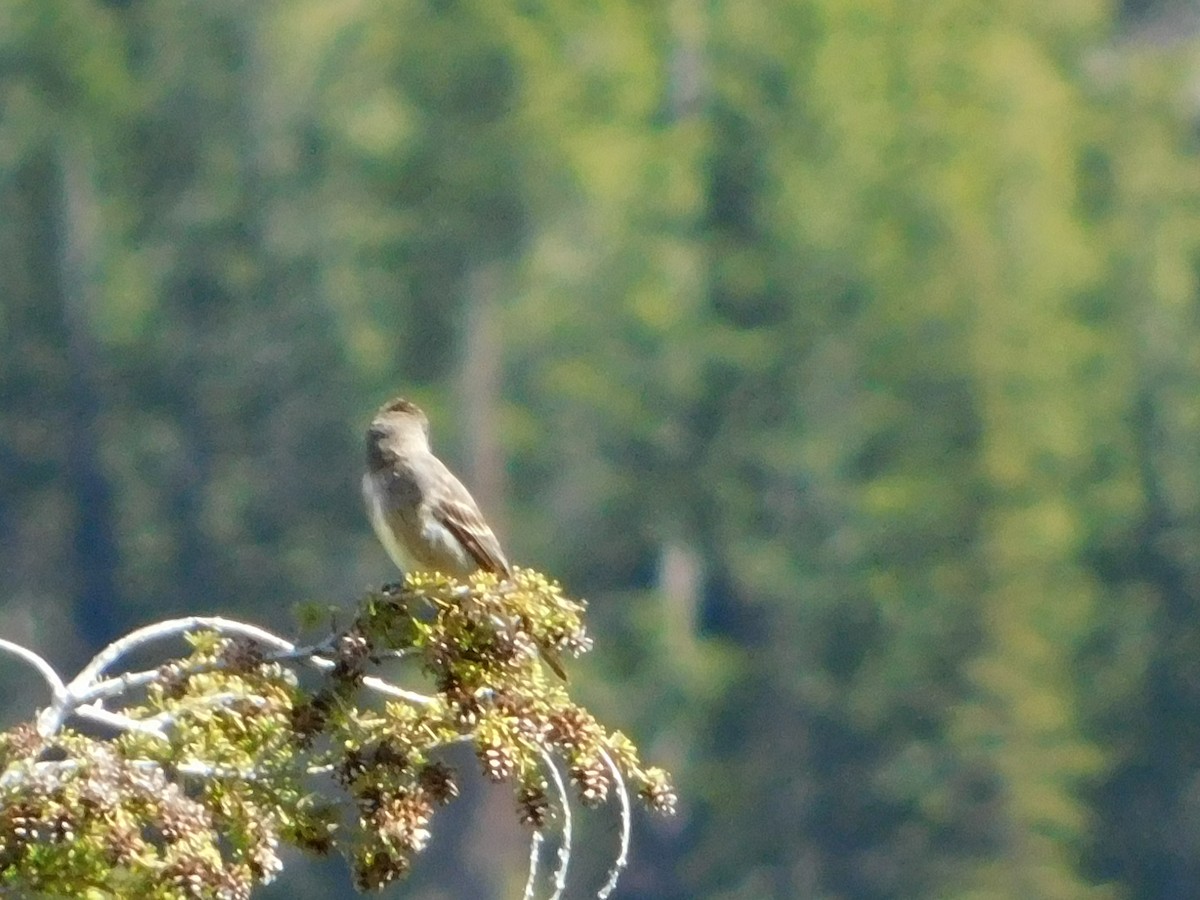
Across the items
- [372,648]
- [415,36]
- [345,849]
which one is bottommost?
[345,849]

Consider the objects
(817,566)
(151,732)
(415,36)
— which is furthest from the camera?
(415,36)

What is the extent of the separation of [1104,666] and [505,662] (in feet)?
110

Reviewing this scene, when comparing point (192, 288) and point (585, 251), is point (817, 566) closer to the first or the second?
point (585, 251)

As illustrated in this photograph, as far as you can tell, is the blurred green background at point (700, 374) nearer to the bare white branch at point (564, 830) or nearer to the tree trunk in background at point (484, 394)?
the tree trunk in background at point (484, 394)

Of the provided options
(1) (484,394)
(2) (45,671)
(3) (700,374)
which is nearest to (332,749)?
(2) (45,671)

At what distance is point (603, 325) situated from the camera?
38.8 meters

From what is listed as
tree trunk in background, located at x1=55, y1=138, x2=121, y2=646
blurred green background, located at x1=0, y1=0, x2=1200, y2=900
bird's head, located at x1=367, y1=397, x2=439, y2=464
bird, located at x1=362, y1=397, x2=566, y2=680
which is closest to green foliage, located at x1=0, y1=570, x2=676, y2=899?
bird, located at x1=362, y1=397, x2=566, y2=680

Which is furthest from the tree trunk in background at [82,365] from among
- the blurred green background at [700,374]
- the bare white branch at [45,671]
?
the bare white branch at [45,671]

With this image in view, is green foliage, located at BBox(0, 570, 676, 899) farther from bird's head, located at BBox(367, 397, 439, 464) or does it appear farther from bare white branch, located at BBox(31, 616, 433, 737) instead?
bird's head, located at BBox(367, 397, 439, 464)

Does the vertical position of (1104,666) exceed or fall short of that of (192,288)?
it falls short

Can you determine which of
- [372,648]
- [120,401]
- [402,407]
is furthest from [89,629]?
[372,648]

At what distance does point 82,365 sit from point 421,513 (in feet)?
109

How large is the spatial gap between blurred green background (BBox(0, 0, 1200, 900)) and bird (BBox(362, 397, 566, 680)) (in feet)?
85.7

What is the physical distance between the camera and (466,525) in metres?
8.32
